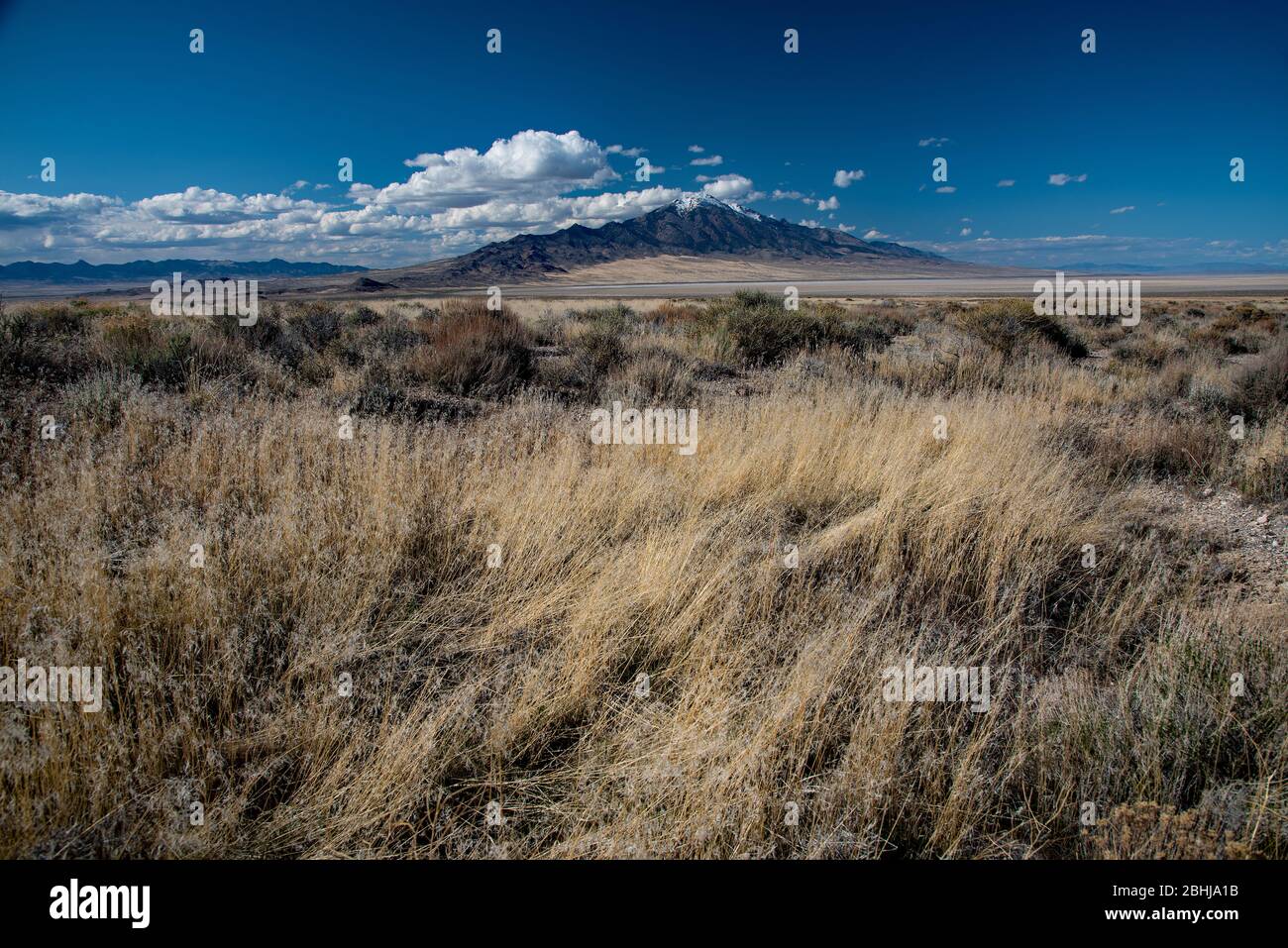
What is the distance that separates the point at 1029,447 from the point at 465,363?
25.0 ft

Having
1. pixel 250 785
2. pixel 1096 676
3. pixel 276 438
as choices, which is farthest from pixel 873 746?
pixel 276 438

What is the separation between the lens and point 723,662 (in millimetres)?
2951

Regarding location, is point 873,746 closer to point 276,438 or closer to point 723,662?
point 723,662

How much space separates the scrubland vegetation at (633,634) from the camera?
81.6 inches

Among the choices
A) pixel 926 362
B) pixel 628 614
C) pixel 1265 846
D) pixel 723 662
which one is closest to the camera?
pixel 1265 846

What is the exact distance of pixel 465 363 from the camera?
8.97 metres

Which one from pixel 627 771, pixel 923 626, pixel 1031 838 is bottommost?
pixel 1031 838

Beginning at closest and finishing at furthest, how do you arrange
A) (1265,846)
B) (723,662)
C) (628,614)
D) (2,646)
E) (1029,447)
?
(1265,846)
(2,646)
(723,662)
(628,614)
(1029,447)

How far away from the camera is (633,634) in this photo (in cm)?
319

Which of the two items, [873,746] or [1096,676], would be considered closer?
[873,746]

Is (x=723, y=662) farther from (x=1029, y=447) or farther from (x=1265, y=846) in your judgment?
(x=1029, y=447)

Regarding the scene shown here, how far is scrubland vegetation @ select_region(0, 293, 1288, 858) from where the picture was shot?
81.6 inches

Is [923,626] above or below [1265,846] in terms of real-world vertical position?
above

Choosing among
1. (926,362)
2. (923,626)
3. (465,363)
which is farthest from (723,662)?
(926,362)
